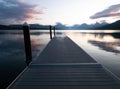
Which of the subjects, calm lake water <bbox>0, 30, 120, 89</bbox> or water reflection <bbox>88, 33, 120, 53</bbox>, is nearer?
calm lake water <bbox>0, 30, 120, 89</bbox>

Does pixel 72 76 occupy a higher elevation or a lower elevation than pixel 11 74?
higher

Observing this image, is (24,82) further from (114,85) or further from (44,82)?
(114,85)

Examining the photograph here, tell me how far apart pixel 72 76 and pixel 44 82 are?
816 millimetres

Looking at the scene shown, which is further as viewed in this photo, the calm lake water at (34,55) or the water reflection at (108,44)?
the water reflection at (108,44)

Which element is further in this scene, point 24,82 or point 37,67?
point 37,67

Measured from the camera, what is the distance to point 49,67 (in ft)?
13.9

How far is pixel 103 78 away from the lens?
3283mm

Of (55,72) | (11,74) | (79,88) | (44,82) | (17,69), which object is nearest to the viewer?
(79,88)

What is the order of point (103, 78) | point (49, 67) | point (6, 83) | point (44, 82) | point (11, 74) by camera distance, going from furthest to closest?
1. point (11, 74)
2. point (6, 83)
3. point (49, 67)
4. point (103, 78)
5. point (44, 82)

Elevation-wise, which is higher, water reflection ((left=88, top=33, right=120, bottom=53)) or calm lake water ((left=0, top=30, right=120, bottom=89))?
calm lake water ((left=0, top=30, right=120, bottom=89))

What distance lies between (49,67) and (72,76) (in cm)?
110

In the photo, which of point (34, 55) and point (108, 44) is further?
point (108, 44)

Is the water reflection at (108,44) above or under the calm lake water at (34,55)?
under

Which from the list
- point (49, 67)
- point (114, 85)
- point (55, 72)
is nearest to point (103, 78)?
point (114, 85)
